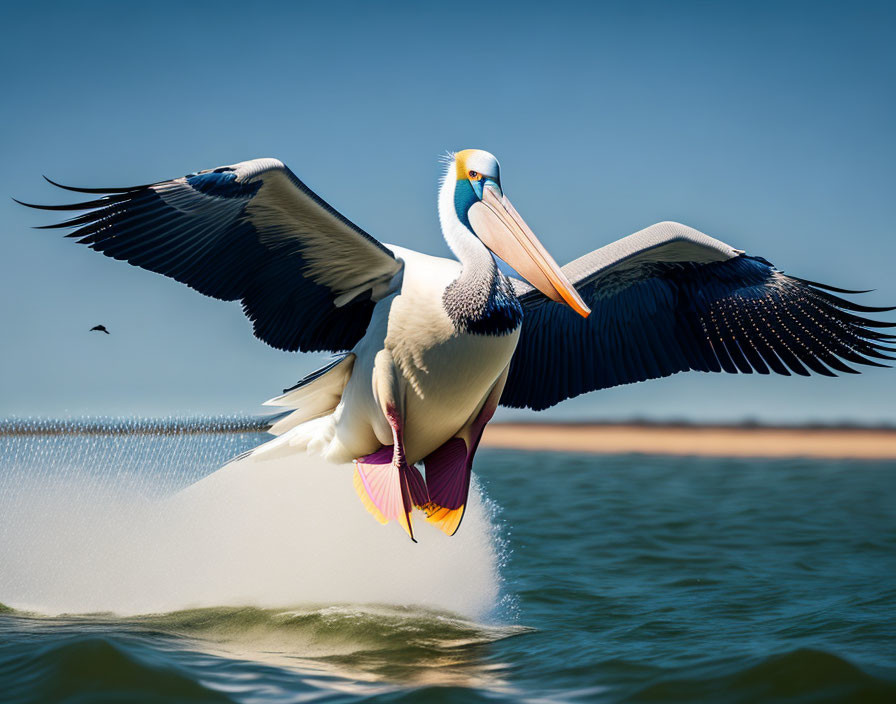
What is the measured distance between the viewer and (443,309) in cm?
608

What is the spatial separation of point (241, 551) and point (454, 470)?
2.79m

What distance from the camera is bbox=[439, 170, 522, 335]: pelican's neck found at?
603 cm

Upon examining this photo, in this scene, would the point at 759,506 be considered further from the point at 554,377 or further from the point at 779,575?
the point at 554,377

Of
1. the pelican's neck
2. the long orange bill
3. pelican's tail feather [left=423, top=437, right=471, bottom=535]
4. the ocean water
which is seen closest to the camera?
the ocean water

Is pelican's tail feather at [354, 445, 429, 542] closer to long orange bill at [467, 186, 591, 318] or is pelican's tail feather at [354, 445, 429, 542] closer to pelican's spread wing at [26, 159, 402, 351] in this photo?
pelican's spread wing at [26, 159, 402, 351]

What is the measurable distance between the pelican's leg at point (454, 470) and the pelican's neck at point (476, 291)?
0.80 m

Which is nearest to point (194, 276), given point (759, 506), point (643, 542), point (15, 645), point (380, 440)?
point (380, 440)

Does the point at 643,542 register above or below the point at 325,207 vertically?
below

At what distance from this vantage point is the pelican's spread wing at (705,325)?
781 centimetres

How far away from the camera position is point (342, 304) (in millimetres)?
6859

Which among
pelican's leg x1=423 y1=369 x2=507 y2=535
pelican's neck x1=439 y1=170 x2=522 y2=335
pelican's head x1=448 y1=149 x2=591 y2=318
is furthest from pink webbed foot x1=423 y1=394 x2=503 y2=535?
pelican's head x1=448 y1=149 x2=591 y2=318

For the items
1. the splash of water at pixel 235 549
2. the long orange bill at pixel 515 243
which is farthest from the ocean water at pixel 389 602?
the long orange bill at pixel 515 243

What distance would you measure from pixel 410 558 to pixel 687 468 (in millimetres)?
22147

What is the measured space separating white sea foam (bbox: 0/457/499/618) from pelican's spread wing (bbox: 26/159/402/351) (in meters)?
1.79
